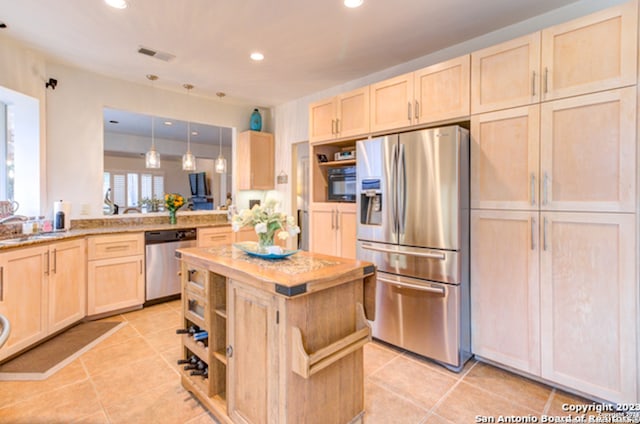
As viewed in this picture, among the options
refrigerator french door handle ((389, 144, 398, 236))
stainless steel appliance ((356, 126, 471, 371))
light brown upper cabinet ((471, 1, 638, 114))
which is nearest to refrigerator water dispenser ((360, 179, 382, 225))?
stainless steel appliance ((356, 126, 471, 371))

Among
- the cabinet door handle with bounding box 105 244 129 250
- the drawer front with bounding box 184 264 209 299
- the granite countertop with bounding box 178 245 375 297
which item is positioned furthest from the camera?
the cabinet door handle with bounding box 105 244 129 250

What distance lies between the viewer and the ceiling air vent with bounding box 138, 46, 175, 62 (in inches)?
122

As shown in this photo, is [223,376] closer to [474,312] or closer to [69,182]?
[474,312]

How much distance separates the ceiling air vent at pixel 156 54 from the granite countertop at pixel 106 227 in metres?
1.91

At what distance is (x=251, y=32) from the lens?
278cm

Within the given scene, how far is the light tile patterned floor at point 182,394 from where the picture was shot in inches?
76.2

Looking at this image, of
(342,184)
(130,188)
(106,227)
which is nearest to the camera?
(342,184)

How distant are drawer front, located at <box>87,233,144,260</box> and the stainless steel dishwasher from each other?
93 mm

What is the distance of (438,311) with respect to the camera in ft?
8.02

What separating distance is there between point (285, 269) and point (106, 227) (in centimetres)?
325

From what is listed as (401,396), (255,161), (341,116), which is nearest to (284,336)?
(401,396)

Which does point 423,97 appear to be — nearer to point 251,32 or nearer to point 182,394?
point 251,32

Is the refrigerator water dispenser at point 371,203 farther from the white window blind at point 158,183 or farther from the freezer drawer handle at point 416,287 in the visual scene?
the white window blind at point 158,183

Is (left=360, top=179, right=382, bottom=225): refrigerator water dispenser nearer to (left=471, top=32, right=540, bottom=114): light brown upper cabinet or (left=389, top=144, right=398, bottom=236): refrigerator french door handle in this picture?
(left=389, top=144, right=398, bottom=236): refrigerator french door handle
